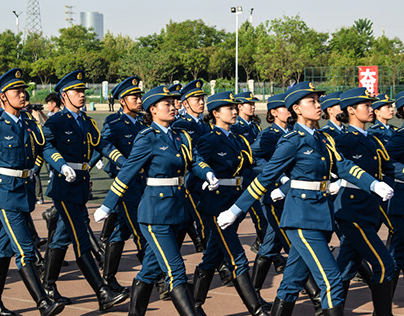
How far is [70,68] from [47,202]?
5904cm

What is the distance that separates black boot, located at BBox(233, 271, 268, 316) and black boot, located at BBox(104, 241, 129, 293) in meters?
1.49

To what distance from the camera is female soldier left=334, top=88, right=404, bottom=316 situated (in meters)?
4.97

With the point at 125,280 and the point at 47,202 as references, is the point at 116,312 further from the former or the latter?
the point at 47,202

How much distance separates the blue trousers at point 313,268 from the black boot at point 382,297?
54 centimetres

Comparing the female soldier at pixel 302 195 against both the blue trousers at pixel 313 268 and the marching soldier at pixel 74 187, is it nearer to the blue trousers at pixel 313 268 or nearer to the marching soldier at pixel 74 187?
the blue trousers at pixel 313 268

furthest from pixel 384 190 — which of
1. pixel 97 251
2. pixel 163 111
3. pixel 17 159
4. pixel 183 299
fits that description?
pixel 97 251

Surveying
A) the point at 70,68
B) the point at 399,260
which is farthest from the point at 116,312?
the point at 70,68

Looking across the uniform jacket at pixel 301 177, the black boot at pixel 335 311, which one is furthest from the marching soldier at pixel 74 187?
the black boot at pixel 335 311

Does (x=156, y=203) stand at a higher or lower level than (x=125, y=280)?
higher

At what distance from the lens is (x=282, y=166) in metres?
4.79

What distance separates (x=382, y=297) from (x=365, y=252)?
370mm

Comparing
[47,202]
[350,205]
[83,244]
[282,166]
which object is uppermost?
[282,166]

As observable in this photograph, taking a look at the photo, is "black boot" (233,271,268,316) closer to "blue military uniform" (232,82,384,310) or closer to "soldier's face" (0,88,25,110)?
"blue military uniform" (232,82,384,310)

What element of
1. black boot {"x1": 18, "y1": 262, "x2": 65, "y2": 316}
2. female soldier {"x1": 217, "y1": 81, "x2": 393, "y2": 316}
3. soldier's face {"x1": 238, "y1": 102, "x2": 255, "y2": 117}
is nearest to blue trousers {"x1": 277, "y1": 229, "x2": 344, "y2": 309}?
female soldier {"x1": 217, "y1": 81, "x2": 393, "y2": 316}
